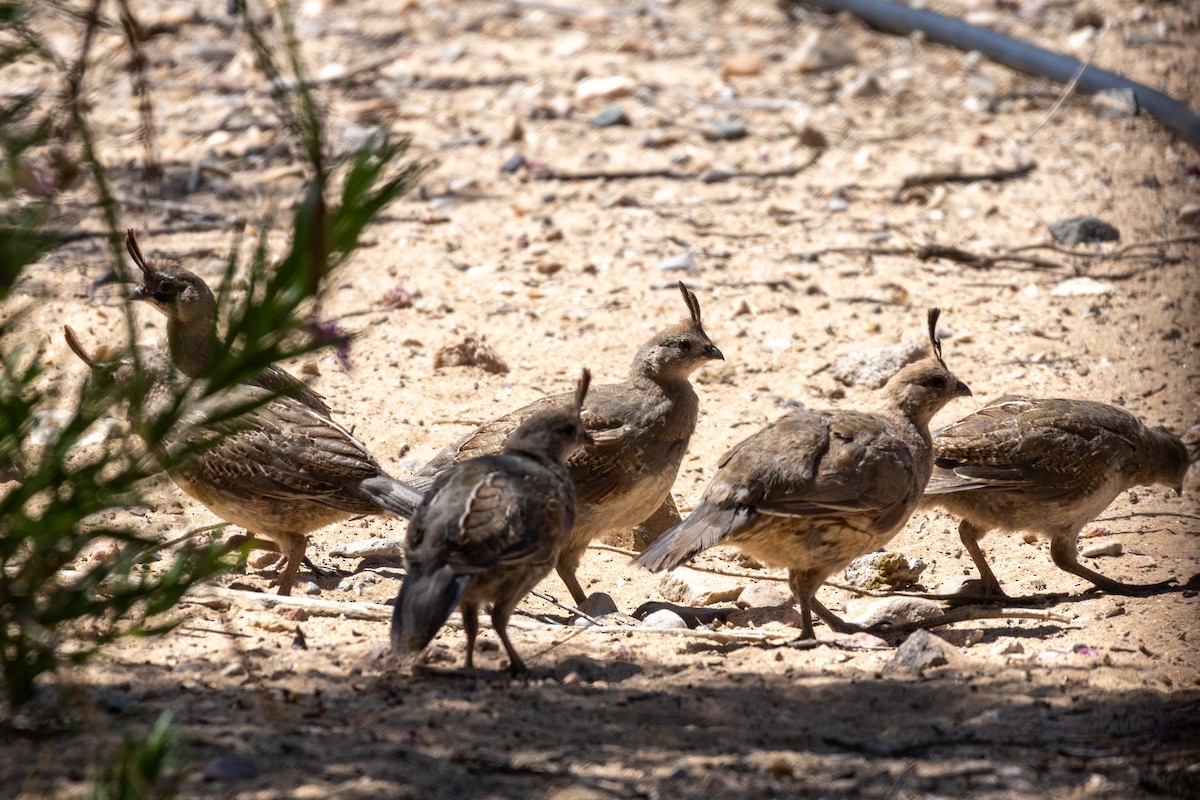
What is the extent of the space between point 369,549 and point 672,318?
2.67 m

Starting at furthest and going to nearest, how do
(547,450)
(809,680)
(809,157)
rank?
(809,157) → (547,450) → (809,680)

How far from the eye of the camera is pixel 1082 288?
8.71 metres

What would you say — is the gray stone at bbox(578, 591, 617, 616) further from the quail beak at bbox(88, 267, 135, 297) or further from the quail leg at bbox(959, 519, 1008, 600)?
the quail beak at bbox(88, 267, 135, 297)

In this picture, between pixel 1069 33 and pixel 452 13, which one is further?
pixel 452 13

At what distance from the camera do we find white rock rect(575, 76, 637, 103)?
36.8 ft

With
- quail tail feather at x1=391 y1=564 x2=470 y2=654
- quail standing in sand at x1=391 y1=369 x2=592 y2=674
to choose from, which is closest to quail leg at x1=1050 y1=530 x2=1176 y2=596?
quail standing in sand at x1=391 y1=369 x2=592 y2=674

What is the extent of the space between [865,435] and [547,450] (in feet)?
4.54

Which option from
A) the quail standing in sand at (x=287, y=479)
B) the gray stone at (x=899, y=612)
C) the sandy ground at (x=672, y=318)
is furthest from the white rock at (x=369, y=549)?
the gray stone at (x=899, y=612)

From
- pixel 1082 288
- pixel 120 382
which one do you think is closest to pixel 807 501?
pixel 120 382

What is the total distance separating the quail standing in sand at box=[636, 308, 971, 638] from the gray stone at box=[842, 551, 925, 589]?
636 millimetres

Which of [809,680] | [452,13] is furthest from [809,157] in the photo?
[809,680]

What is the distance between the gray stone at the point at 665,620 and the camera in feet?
18.6

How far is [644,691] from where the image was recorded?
4664 millimetres

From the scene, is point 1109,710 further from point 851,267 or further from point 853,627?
point 851,267
